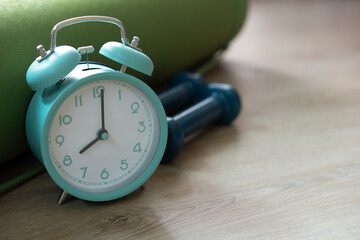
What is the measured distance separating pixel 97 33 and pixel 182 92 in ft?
1.20

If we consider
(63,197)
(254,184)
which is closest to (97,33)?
(63,197)

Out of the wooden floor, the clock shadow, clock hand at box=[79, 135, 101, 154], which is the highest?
clock hand at box=[79, 135, 101, 154]

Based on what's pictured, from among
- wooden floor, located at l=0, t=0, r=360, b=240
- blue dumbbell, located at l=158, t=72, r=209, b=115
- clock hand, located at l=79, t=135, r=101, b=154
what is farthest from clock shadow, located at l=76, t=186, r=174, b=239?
blue dumbbell, located at l=158, t=72, r=209, b=115

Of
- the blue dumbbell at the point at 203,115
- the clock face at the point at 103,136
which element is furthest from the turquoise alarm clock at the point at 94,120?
the blue dumbbell at the point at 203,115

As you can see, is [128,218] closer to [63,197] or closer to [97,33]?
[63,197]

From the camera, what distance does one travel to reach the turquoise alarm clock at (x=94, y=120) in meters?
0.94

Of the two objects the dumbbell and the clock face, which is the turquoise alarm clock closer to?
the clock face

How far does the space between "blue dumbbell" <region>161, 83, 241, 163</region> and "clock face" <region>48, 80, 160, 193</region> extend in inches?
5.0

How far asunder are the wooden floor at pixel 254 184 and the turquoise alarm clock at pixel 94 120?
0.23ft

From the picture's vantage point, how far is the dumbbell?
120 centimetres

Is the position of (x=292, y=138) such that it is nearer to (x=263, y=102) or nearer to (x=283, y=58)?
(x=263, y=102)

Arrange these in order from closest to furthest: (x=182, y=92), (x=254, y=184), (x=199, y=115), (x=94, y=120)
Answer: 1. (x=94, y=120)
2. (x=254, y=184)
3. (x=199, y=115)
4. (x=182, y=92)

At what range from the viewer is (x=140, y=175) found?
3.53ft

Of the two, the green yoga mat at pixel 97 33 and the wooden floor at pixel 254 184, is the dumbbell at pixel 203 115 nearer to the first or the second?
the wooden floor at pixel 254 184
